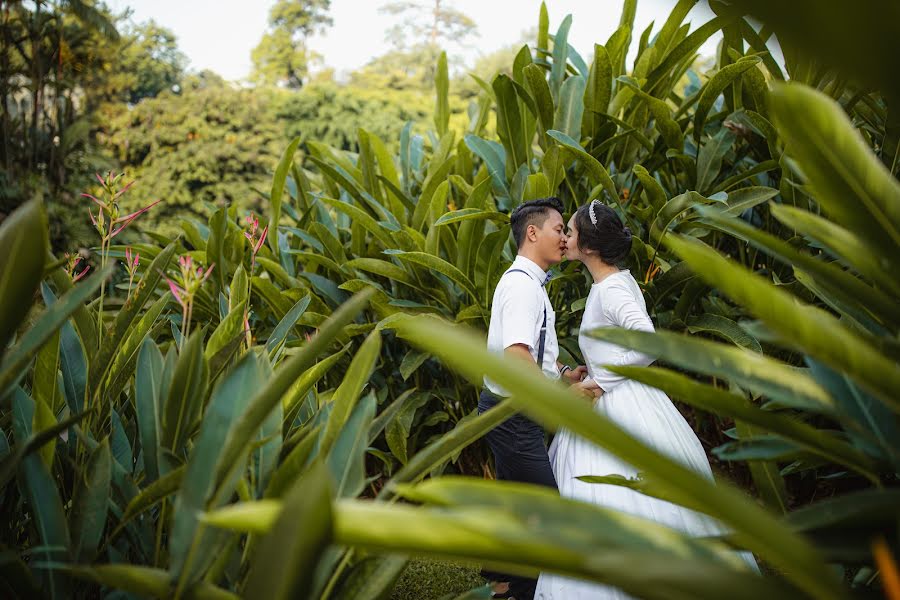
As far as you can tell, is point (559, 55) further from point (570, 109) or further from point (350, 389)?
point (350, 389)

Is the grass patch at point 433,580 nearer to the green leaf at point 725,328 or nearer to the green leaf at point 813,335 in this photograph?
the green leaf at point 725,328

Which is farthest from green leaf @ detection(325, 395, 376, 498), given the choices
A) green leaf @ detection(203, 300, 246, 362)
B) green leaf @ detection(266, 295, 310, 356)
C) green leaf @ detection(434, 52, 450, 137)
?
green leaf @ detection(434, 52, 450, 137)

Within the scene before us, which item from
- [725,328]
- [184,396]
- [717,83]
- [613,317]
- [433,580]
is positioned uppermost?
[717,83]

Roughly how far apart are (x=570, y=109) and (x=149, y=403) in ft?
7.96

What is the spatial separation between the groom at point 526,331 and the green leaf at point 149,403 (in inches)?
51.4

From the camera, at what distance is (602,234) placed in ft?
7.84

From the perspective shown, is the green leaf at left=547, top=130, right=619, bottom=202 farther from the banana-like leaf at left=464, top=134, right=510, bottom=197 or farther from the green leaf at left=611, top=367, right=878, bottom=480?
the green leaf at left=611, top=367, right=878, bottom=480

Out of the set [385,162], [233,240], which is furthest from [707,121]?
[233,240]

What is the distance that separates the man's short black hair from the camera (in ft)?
8.32

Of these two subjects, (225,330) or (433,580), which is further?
(433,580)

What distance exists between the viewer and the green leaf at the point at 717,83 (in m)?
2.54

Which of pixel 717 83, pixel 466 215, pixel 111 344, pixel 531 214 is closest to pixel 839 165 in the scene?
pixel 111 344

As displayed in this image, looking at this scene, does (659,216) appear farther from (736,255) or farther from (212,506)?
(212,506)

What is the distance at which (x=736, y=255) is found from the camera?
125 inches
